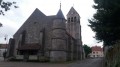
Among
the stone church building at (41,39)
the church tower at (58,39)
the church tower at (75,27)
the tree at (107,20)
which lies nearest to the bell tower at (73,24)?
Result: the church tower at (75,27)

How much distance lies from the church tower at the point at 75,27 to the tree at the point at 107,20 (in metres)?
41.7

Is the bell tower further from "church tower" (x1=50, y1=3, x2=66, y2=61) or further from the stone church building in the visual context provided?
"church tower" (x1=50, y1=3, x2=66, y2=61)

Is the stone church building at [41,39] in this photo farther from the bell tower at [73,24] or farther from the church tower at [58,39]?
the bell tower at [73,24]

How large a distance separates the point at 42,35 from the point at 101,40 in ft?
80.2

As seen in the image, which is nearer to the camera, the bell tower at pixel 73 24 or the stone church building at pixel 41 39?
the stone church building at pixel 41 39

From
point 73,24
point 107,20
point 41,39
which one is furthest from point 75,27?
point 107,20

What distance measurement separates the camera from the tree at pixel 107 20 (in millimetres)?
20172

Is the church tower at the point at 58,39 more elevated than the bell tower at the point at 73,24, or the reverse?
the bell tower at the point at 73,24

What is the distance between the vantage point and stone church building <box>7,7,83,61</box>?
4512 cm

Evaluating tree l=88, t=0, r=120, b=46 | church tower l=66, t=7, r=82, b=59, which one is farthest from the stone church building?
tree l=88, t=0, r=120, b=46

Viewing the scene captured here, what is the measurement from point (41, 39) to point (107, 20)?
2789cm

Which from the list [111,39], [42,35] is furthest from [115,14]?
[42,35]

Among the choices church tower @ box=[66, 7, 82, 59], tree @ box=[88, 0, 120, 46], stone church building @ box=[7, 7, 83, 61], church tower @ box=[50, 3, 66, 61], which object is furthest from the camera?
church tower @ box=[66, 7, 82, 59]

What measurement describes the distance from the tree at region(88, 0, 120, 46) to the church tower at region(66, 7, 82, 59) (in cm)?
4172
